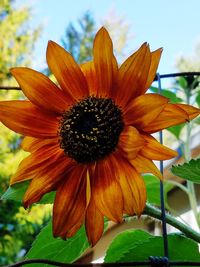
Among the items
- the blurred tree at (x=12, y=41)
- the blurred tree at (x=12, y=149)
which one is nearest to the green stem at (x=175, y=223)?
the blurred tree at (x=12, y=149)

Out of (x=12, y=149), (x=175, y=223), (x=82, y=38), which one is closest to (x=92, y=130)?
(x=175, y=223)

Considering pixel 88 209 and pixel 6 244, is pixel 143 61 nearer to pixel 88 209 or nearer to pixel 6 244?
pixel 88 209

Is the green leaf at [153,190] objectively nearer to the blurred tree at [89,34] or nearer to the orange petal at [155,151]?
the orange petal at [155,151]

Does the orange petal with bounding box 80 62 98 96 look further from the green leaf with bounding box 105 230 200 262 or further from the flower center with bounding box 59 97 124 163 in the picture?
the green leaf with bounding box 105 230 200 262

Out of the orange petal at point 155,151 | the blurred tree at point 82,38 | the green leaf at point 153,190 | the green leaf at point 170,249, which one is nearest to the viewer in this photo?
the orange petal at point 155,151

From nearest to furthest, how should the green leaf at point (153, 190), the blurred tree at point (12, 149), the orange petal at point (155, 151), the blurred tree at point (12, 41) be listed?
the orange petal at point (155, 151), the green leaf at point (153, 190), the blurred tree at point (12, 149), the blurred tree at point (12, 41)

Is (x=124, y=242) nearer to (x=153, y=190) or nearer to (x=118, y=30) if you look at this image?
(x=153, y=190)
